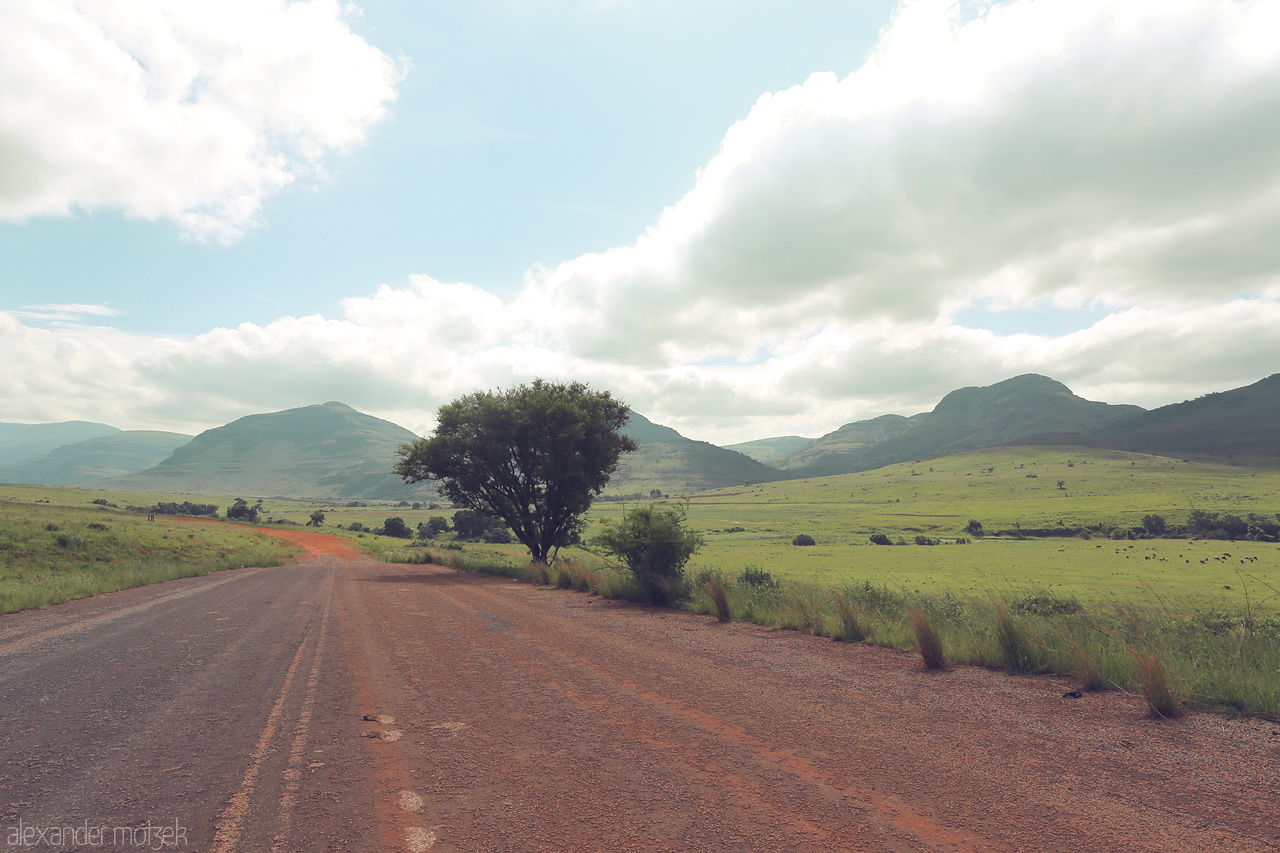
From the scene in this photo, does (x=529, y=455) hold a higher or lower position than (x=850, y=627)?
higher

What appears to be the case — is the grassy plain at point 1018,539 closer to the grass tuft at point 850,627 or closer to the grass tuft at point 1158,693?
the grass tuft at point 1158,693

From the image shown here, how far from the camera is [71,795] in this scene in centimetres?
484

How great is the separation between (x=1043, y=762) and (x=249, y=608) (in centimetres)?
1928

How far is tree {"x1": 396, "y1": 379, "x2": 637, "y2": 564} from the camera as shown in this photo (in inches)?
1328

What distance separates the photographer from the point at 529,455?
3512 centimetres

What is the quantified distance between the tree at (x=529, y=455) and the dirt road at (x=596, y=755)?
909 inches

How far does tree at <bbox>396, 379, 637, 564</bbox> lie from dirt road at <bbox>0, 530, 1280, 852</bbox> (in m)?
23.1

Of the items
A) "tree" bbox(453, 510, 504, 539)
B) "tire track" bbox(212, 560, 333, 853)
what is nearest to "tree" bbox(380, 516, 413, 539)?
"tree" bbox(453, 510, 504, 539)

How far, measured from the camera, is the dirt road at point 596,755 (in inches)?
170

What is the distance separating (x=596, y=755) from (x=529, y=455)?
98.6 ft

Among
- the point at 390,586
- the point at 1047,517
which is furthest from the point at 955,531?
the point at 390,586

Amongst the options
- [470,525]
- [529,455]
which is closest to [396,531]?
[470,525]

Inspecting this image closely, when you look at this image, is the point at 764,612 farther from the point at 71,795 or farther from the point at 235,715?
the point at 71,795

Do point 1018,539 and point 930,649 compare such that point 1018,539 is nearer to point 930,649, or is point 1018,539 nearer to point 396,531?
point 930,649
